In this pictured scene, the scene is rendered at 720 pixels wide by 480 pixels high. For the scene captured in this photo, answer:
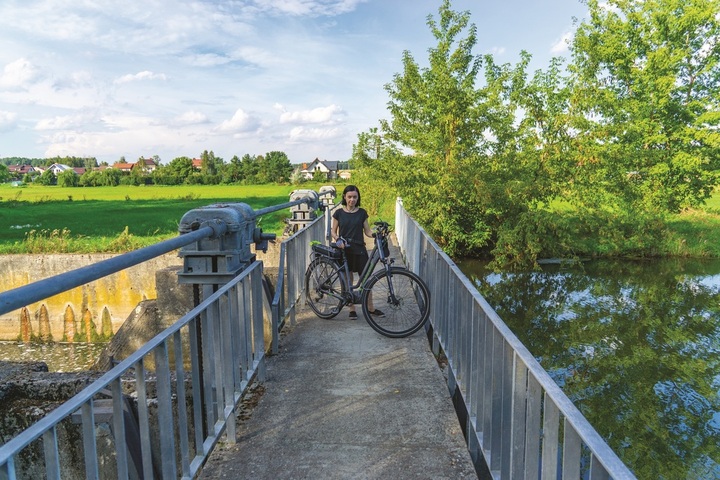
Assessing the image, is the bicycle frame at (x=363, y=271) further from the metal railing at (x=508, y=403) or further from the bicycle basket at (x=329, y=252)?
the metal railing at (x=508, y=403)

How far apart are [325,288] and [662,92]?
2497cm

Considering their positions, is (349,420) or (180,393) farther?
(349,420)

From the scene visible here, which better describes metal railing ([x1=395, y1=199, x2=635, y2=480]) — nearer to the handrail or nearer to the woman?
the handrail

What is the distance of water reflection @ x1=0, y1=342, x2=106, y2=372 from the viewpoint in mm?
16234

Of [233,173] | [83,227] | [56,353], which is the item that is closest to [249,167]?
[233,173]

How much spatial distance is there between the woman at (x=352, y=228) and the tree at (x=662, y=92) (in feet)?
67.3

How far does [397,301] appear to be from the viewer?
6.23 meters

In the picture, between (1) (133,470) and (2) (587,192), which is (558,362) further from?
(2) (587,192)

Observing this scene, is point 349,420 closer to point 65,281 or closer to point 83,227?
point 65,281

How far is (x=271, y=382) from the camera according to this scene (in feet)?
15.9

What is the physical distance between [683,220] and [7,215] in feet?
136

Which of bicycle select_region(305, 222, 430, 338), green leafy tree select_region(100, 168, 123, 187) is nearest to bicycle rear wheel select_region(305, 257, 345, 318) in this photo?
bicycle select_region(305, 222, 430, 338)

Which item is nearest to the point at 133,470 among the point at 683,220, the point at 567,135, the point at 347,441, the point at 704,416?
the point at 347,441

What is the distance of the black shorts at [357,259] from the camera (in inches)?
277
